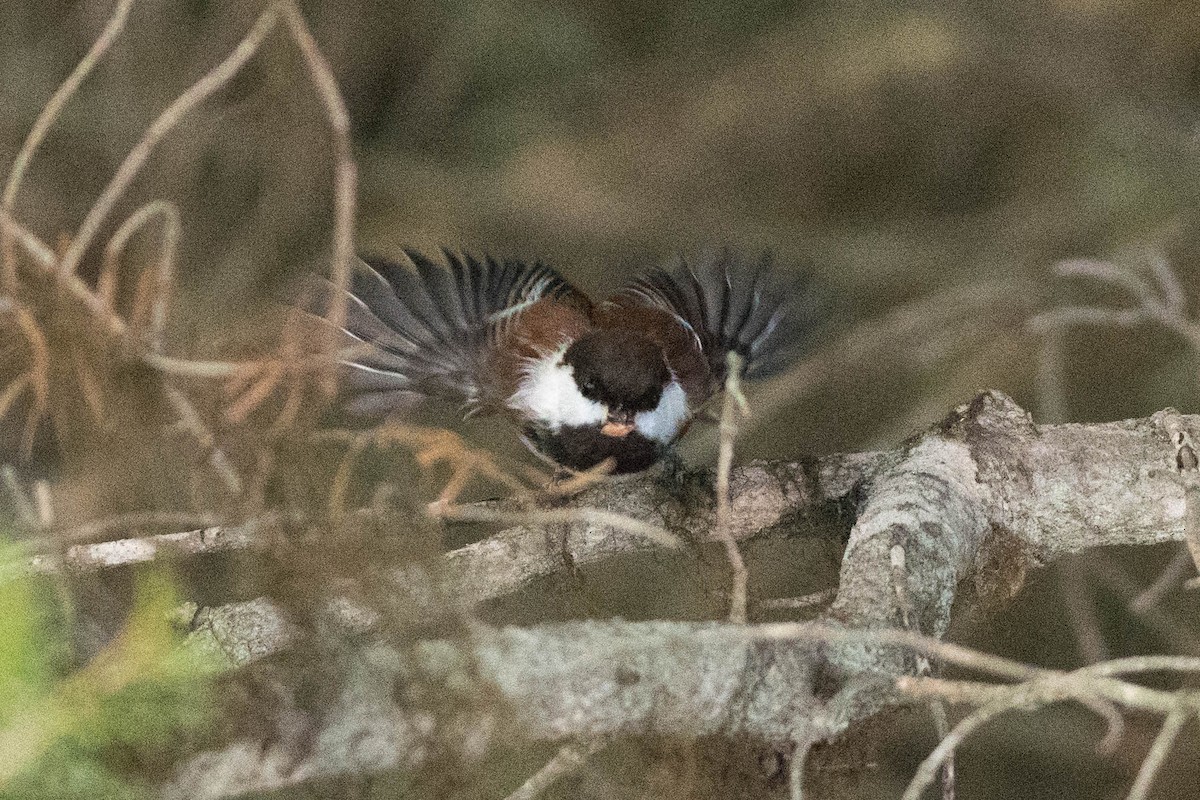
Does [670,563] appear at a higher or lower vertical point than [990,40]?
lower

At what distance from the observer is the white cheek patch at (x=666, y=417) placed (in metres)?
2.40

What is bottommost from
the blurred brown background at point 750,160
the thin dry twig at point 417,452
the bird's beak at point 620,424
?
the thin dry twig at point 417,452

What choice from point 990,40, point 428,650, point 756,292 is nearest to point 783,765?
point 428,650

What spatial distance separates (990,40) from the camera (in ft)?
11.6

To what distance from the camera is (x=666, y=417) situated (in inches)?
95.7

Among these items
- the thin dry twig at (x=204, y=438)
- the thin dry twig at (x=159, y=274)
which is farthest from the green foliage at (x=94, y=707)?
the thin dry twig at (x=159, y=274)

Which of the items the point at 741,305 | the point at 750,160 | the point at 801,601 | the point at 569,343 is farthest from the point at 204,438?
the point at 750,160

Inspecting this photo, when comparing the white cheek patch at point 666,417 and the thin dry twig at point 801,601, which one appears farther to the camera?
the white cheek patch at point 666,417

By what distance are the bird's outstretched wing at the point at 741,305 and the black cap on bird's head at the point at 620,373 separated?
0.26 meters

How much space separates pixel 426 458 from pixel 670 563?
0.83 m

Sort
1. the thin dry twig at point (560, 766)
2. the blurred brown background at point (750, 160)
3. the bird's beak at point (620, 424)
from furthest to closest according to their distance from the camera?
the blurred brown background at point (750, 160) < the bird's beak at point (620, 424) < the thin dry twig at point (560, 766)

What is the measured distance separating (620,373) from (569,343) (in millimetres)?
163

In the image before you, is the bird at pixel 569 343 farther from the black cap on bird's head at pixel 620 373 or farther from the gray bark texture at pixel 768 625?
the gray bark texture at pixel 768 625

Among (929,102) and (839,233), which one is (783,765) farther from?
(929,102)
